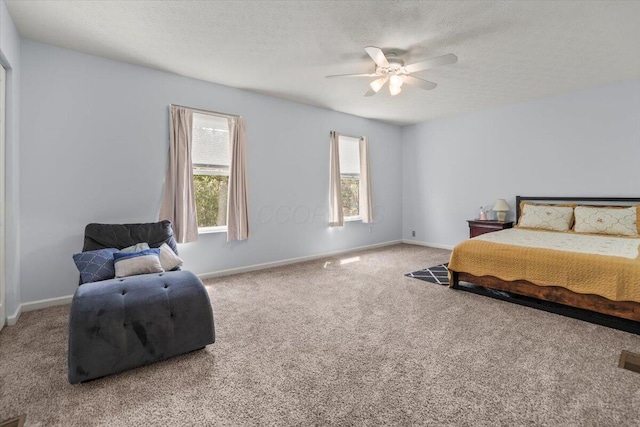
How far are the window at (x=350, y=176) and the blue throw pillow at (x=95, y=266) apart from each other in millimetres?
4036

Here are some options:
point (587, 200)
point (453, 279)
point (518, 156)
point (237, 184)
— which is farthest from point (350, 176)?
point (587, 200)

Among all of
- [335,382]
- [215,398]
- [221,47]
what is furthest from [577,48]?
[215,398]

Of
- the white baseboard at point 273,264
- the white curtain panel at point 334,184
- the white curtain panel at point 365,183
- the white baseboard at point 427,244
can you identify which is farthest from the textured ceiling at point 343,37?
the white baseboard at point 427,244

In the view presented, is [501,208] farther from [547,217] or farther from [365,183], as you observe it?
[365,183]

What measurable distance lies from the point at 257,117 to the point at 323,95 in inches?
41.8

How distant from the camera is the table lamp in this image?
5223mm

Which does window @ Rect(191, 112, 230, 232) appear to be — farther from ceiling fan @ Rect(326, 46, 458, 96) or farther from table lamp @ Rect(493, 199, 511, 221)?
table lamp @ Rect(493, 199, 511, 221)

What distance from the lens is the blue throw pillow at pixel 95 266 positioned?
265cm

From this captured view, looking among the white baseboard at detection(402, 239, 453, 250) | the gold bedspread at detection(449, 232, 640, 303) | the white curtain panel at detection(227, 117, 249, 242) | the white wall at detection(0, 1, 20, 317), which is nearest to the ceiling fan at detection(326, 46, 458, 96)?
the white curtain panel at detection(227, 117, 249, 242)

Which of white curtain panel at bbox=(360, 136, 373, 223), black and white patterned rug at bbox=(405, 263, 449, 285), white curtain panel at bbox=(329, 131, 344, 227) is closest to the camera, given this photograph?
black and white patterned rug at bbox=(405, 263, 449, 285)

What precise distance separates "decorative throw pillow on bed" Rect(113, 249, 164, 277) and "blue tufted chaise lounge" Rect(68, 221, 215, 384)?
412mm

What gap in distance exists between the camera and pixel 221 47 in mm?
3244

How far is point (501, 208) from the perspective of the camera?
5223mm

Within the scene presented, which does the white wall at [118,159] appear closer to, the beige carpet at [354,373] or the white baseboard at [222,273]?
the white baseboard at [222,273]
